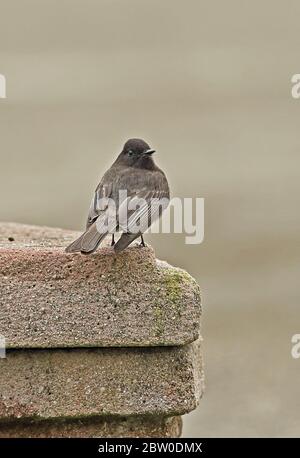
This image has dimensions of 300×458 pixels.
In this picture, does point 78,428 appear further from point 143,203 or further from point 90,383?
point 143,203

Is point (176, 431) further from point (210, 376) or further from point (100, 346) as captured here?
point (210, 376)

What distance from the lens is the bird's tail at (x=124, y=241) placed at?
5598mm

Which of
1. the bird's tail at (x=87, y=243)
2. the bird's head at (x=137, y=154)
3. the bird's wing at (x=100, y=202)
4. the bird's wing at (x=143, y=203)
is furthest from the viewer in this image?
the bird's head at (x=137, y=154)

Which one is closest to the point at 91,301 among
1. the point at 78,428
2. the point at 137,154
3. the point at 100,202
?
the point at 78,428

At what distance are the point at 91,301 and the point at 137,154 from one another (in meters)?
1.46

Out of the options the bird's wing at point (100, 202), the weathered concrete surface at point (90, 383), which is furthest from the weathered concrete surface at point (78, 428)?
the bird's wing at point (100, 202)

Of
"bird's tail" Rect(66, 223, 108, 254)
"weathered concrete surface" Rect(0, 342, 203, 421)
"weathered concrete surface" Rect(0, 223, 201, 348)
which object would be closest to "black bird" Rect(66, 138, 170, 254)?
"bird's tail" Rect(66, 223, 108, 254)

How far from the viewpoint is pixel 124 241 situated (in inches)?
222

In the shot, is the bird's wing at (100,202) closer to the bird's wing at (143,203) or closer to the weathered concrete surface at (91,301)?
the bird's wing at (143,203)

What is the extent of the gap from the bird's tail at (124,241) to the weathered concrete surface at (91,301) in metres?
0.03

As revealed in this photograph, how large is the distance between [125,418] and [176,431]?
1.38 feet

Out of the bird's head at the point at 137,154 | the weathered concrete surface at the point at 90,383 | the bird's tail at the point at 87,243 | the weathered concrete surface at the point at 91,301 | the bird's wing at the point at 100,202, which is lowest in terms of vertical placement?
the weathered concrete surface at the point at 90,383
